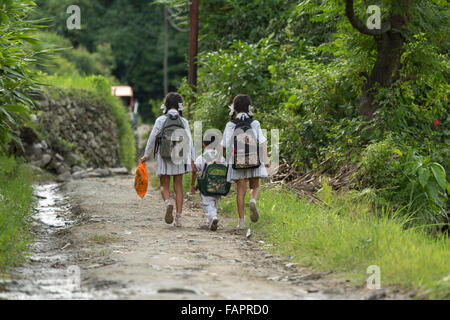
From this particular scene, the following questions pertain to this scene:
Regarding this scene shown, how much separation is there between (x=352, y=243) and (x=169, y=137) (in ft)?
10.7

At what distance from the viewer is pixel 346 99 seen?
11109mm

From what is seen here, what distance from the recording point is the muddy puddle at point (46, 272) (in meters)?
5.04

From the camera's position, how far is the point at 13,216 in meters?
8.02

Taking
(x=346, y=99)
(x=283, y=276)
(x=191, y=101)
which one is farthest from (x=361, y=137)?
(x=191, y=101)

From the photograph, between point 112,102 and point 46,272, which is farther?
point 112,102

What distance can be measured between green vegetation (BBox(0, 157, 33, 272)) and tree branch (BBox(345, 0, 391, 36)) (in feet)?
17.7

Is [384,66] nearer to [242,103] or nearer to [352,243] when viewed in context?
[242,103]

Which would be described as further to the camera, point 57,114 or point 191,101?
point 57,114

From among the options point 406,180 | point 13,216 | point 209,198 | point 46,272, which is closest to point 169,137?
point 209,198

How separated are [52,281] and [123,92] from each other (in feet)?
112

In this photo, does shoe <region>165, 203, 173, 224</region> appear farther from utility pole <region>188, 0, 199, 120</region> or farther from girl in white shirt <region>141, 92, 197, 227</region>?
utility pole <region>188, 0, 199, 120</region>

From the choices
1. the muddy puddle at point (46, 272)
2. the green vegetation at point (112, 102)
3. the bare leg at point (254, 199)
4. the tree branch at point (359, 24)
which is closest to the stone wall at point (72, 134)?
the green vegetation at point (112, 102)

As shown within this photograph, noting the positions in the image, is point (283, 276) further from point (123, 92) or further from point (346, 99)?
point (123, 92)

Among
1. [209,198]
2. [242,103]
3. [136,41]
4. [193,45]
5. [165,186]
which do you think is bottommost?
[209,198]
